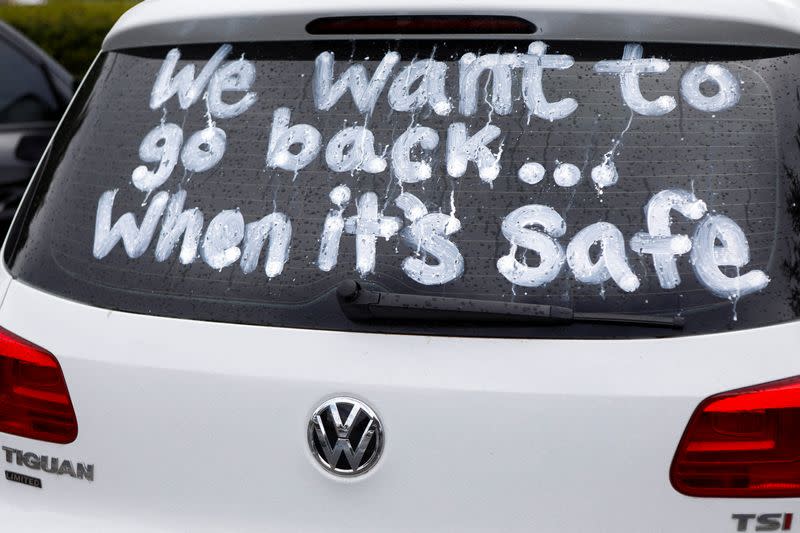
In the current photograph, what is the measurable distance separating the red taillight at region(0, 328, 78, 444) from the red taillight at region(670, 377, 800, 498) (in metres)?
1.13

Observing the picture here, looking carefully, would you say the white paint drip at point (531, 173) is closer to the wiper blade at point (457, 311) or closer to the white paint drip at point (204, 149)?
the wiper blade at point (457, 311)

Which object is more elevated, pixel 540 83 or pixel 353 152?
pixel 540 83

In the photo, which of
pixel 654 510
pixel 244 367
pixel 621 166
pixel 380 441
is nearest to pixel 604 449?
pixel 654 510

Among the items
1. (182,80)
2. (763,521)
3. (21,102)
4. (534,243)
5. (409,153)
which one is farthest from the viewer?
(21,102)

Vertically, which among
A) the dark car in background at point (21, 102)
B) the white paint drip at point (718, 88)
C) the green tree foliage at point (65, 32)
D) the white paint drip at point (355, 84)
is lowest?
the green tree foliage at point (65, 32)

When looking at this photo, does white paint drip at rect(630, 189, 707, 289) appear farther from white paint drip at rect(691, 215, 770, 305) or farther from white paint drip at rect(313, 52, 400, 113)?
white paint drip at rect(313, 52, 400, 113)

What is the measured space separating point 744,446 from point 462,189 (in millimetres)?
658

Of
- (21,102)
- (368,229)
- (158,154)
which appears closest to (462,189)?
(368,229)

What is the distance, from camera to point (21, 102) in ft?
18.9

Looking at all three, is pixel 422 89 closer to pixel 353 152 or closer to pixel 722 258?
pixel 353 152

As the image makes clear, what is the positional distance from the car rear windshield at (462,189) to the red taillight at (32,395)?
0.15 meters

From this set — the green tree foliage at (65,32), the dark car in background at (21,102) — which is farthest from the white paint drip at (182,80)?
the green tree foliage at (65,32)

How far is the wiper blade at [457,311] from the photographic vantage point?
6.51 feet

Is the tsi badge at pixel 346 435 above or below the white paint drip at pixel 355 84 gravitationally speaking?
below
